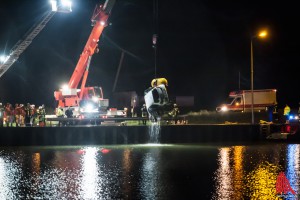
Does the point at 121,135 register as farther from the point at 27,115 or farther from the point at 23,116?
the point at 23,116

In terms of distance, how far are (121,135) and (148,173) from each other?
967 cm

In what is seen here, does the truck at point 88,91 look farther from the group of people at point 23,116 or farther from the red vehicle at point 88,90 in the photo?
the group of people at point 23,116

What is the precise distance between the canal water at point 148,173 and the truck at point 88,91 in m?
10.5

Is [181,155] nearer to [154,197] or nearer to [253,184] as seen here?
[253,184]

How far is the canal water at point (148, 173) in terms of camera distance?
9.61 metres

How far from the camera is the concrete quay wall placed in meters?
21.1

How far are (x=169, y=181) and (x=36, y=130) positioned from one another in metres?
12.0

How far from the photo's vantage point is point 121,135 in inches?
862

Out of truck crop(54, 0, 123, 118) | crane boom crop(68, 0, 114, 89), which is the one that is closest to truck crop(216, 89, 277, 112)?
truck crop(54, 0, 123, 118)

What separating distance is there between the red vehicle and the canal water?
35.1 ft

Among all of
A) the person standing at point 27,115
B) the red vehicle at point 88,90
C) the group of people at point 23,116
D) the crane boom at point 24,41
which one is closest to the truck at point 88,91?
the red vehicle at point 88,90

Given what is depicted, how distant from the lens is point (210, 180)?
1119cm

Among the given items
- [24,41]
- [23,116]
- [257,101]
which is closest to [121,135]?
[23,116]

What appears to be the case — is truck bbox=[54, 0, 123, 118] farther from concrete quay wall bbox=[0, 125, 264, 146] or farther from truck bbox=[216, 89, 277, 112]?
truck bbox=[216, 89, 277, 112]
